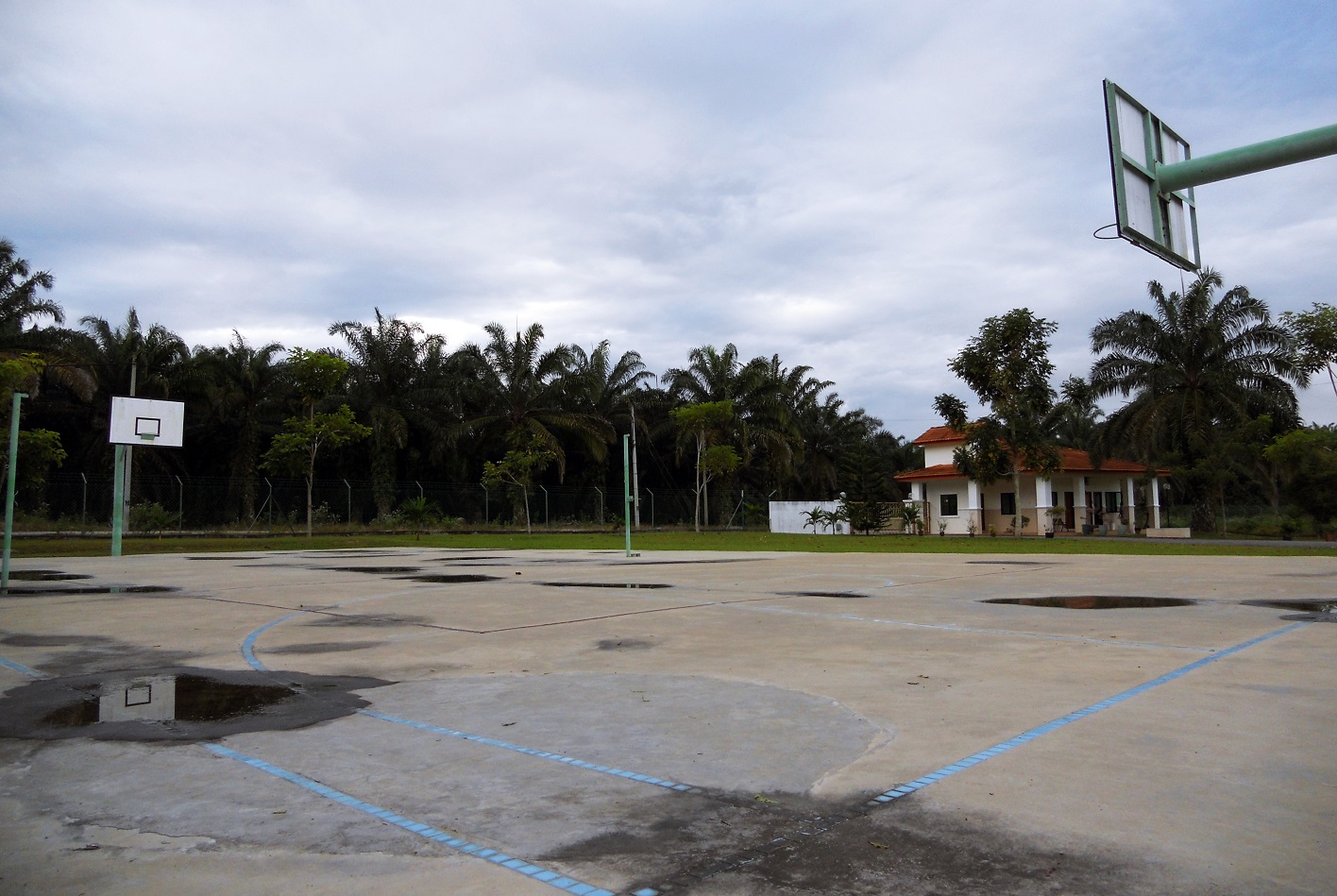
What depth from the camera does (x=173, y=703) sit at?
6426 mm

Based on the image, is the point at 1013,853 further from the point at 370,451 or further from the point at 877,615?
the point at 370,451

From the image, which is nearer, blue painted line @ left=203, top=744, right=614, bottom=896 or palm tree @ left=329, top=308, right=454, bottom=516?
blue painted line @ left=203, top=744, right=614, bottom=896

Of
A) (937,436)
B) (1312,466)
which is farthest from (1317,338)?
(937,436)

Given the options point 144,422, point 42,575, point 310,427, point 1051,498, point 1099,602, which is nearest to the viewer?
point 1099,602

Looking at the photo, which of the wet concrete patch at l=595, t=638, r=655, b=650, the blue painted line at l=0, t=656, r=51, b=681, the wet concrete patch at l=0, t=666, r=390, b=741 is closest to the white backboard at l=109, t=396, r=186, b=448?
the blue painted line at l=0, t=656, r=51, b=681

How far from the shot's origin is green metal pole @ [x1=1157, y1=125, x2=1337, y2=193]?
697 cm

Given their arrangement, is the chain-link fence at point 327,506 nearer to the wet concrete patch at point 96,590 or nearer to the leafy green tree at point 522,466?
the leafy green tree at point 522,466

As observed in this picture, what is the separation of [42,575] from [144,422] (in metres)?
12.5

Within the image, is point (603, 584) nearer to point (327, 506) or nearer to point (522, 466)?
point (522, 466)

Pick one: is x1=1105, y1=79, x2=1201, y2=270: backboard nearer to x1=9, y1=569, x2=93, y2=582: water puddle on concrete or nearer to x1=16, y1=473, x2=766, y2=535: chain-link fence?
x1=9, y1=569, x2=93, y2=582: water puddle on concrete

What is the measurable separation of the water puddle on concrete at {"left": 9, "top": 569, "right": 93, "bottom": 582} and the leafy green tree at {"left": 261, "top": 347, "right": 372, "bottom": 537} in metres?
17.4

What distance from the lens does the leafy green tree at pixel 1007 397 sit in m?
38.5

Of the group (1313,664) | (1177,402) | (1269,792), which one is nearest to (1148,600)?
(1313,664)

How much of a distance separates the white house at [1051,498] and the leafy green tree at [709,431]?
10657 mm
